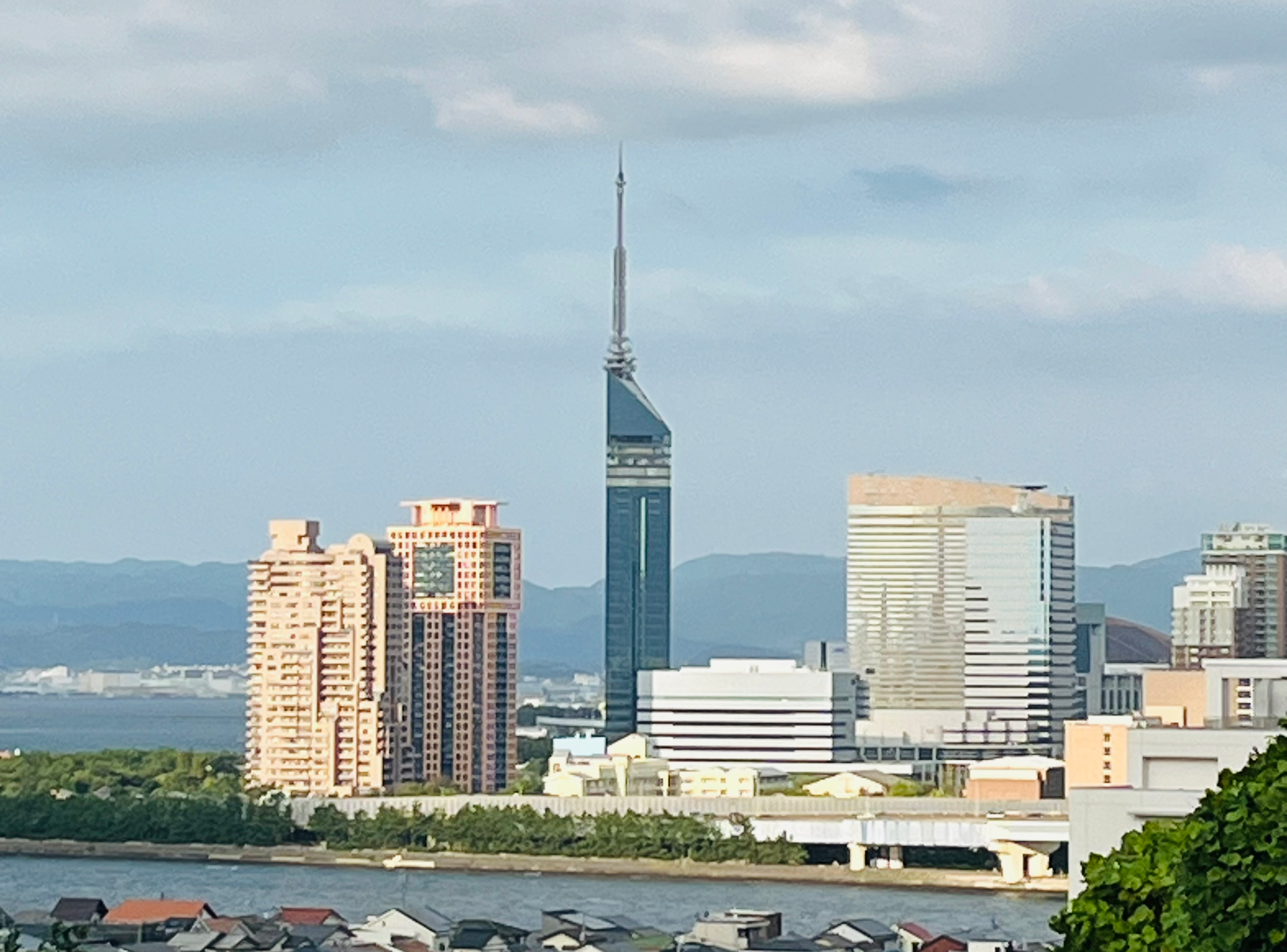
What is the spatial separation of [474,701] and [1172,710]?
25.7 metres

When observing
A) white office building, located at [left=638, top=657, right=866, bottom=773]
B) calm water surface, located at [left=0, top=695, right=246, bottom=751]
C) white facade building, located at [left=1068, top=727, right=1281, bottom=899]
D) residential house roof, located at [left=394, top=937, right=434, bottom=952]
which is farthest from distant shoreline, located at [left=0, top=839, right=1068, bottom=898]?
calm water surface, located at [left=0, top=695, right=246, bottom=751]

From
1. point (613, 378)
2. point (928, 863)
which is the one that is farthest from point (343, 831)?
point (613, 378)

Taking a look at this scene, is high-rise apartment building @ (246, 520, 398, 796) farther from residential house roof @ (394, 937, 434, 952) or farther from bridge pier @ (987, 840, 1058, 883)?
residential house roof @ (394, 937, 434, 952)

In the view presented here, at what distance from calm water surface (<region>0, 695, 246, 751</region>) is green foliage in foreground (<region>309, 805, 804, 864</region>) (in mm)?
24070

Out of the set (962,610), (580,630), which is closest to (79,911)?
(962,610)

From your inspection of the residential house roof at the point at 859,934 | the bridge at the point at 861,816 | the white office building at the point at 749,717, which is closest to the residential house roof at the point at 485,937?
the residential house roof at the point at 859,934

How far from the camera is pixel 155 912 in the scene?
78.2 feet

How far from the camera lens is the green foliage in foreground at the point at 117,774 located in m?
42.8

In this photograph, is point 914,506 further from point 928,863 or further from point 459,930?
point 459,930

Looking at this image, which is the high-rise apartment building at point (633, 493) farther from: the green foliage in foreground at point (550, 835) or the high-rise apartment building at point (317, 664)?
the green foliage in foreground at point (550, 835)

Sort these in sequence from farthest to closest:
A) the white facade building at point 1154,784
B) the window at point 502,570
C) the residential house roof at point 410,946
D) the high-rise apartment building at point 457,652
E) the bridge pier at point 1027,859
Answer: the window at point 502,570
the high-rise apartment building at point 457,652
the bridge pier at point 1027,859
the residential house roof at point 410,946
the white facade building at point 1154,784

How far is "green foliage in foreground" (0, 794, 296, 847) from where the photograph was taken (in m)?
38.8

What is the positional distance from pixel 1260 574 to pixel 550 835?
115 ft

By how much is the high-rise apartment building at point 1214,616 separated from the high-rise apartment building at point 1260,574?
258 mm
